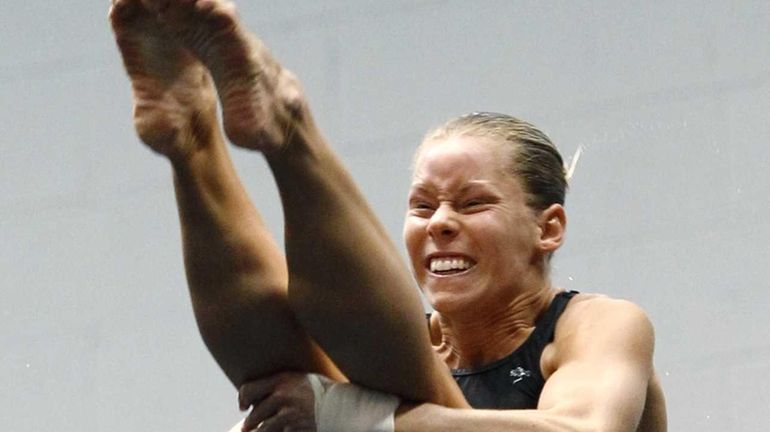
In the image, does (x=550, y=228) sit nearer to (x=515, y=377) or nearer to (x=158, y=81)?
(x=515, y=377)

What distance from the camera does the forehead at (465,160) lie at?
1624mm

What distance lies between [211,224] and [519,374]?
1.31 feet

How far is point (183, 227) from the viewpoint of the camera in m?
1.42

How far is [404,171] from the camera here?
2.56 metres

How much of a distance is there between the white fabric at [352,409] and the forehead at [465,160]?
30 centimetres

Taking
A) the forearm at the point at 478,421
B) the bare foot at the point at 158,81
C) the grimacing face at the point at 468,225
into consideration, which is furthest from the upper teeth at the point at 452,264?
the bare foot at the point at 158,81

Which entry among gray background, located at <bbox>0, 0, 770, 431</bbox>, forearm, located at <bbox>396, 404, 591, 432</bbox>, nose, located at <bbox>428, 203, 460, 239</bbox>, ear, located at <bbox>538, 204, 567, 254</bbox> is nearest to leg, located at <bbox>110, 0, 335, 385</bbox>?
forearm, located at <bbox>396, 404, 591, 432</bbox>

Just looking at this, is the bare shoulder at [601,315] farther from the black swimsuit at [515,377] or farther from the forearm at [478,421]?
the forearm at [478,421]

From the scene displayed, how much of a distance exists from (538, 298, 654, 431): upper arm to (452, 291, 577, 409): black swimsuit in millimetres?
29

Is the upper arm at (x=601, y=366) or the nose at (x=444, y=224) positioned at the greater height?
the nose at (x=444, y=224)

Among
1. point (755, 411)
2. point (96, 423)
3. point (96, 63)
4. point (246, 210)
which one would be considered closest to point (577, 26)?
point (755, 411)

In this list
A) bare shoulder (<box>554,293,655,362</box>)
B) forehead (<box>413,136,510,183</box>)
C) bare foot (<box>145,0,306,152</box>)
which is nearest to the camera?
bare foot (<box>145,0,306,152</box>)

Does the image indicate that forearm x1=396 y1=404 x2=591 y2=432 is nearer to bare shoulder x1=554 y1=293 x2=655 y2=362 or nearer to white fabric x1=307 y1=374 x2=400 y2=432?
white fabric x1=307 y1=374 x2=400 y2=432

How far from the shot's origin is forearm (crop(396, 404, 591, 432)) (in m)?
1.40
